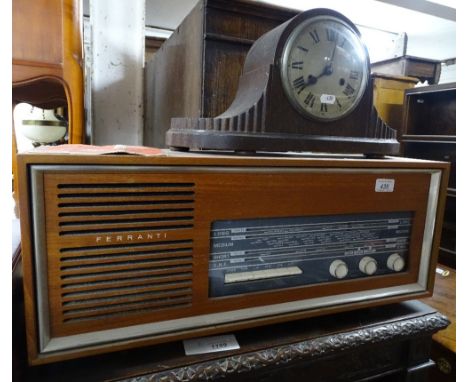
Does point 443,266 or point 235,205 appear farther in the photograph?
point 443,266

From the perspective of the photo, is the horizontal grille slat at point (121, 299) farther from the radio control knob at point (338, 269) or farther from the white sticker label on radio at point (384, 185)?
the white sticker label on radio at point (384, 185)

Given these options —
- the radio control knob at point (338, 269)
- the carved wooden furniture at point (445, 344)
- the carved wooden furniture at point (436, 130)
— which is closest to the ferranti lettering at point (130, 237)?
the radio control knob at point (338, 269)

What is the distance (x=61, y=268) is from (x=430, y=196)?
2.29 ft

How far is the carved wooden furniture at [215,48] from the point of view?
2.29 feet

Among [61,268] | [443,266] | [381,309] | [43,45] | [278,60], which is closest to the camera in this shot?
[61,268]

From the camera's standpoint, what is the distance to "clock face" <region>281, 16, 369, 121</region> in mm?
621

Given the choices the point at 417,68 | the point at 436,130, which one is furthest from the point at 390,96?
the point at 417,68

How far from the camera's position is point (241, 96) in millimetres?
676

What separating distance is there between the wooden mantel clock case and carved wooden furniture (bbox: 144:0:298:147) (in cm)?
5

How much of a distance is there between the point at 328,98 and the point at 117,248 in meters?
0.47

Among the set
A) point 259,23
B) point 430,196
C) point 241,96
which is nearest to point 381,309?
point 430,196

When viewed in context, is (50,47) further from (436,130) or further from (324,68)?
(436,130)

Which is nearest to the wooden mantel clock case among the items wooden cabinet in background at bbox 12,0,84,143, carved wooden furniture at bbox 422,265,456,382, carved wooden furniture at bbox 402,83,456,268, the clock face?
the clock face

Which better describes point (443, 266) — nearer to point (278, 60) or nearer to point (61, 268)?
point (278, 60)
